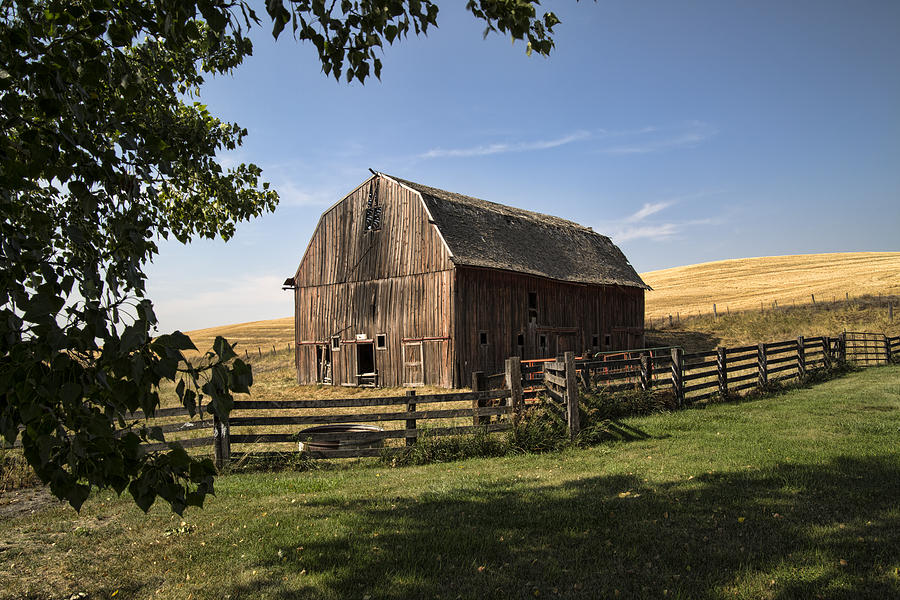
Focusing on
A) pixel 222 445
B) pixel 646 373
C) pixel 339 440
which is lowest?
pixel 339 440

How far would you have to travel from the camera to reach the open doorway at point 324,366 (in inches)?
1086

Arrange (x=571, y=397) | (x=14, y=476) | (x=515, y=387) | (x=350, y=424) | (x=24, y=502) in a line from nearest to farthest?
(x=24, y=502) < (x=14, y=476) < (x=571, y=397) < (x=515, y=387) < (x=350, y=424)

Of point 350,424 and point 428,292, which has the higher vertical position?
point 428,292

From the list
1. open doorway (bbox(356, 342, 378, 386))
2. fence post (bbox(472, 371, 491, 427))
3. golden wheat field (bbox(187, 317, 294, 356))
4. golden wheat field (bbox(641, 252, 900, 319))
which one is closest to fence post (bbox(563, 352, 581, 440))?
fence post (bbox(472, 371, 491, 427))

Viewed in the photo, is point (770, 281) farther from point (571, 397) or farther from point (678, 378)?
point (571, 397)

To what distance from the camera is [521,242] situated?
95.1 feet

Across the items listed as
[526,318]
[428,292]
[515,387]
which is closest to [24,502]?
[515,387]

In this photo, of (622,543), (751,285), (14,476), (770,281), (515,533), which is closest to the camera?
(622,543)

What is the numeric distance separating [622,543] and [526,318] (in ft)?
69.6

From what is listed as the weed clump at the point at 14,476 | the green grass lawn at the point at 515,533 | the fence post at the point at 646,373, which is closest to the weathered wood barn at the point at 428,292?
the fence post at the point at 646,373

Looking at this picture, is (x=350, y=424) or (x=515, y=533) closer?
(x=515, y=533)

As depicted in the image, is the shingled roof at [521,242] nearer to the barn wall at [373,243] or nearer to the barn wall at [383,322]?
the barn wall at [373,243]

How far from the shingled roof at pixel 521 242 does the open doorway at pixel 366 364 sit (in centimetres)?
657

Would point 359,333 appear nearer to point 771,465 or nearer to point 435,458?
point 435,458
